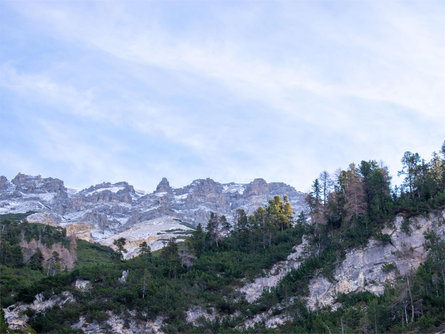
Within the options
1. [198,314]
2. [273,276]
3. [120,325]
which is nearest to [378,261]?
[273,276]

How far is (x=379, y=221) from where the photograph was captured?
56.6m

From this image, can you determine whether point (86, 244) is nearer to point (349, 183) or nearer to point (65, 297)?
point (65, 297)

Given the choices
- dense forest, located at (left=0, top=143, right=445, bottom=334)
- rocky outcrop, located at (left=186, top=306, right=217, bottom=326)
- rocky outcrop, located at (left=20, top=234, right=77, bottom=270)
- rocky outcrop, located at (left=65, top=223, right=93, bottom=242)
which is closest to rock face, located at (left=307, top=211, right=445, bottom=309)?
dense forest, located at (left=0, top=143, right=445, bottom=334)

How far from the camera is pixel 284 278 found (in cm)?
5672

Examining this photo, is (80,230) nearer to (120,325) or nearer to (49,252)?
(49,252)

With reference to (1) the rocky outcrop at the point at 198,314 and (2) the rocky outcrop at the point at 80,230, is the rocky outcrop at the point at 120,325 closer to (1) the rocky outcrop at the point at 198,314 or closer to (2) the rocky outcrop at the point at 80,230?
(1) the rocky outcrop at the point at 198,314

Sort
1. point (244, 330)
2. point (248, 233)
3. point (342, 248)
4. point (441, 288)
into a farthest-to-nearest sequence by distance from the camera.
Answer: point (248, 233) → point (342, 248) → point (244, 330) → point (441, 288)

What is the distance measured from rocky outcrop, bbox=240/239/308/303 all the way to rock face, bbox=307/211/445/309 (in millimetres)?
5692

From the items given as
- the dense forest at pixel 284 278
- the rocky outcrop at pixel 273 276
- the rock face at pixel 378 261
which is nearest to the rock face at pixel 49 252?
the dense forest at pixel 284 278

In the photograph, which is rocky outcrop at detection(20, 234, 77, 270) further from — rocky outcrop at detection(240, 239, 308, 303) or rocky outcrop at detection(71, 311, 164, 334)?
rocky outcrop at detection(240, 239, 308, 303)

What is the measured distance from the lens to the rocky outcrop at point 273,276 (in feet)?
190

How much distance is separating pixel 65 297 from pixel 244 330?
24.2 m

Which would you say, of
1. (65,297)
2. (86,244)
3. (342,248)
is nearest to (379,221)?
(342,248)

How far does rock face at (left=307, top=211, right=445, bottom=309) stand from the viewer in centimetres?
4972
